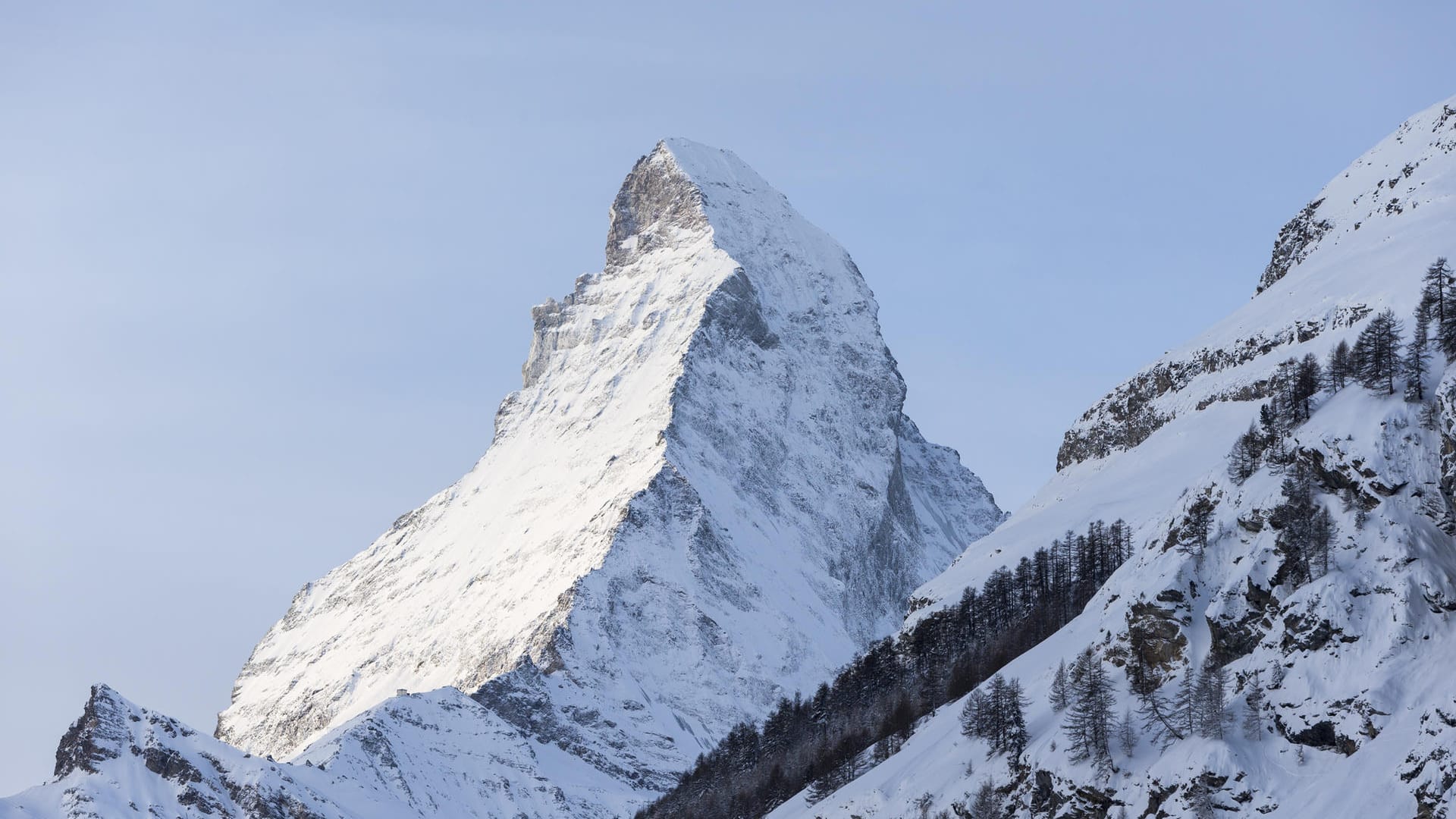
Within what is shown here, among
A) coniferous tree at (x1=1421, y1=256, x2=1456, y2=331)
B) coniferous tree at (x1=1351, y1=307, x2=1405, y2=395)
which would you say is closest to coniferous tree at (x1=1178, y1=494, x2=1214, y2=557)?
coniferous tree at (x1=1351, y1=307, x2=1405, y2=395)

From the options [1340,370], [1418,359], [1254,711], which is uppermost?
[1340,370]

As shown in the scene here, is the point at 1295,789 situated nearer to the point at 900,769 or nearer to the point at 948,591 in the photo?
the point at 900,769

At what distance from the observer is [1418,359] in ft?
356

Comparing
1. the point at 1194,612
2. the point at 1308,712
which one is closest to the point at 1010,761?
the point at 1194,612

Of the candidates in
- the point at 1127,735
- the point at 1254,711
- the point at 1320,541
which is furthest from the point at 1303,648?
the point at 1127,735

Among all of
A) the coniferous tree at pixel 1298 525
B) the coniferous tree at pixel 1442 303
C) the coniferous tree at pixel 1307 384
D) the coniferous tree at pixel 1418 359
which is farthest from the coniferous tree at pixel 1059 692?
the coniferous tree at pixel 1442 303

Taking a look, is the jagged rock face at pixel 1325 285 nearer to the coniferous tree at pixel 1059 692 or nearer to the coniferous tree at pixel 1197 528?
the coniferous tree at pixel 1197 528

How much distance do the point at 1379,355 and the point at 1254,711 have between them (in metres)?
24.9

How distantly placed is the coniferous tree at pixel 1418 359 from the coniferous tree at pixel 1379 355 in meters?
0.57

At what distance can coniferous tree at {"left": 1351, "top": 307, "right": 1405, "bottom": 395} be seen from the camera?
108312mm

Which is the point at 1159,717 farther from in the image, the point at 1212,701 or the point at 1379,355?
the point at 1379,355

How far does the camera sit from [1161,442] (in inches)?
6919

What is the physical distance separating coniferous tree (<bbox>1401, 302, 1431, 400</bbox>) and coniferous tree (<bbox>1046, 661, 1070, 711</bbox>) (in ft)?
83.2

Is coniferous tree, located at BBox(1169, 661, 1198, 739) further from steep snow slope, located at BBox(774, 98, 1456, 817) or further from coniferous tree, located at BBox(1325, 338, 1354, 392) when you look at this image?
coniferous tree, located at BBox(1325, 338, 1354, 392)
